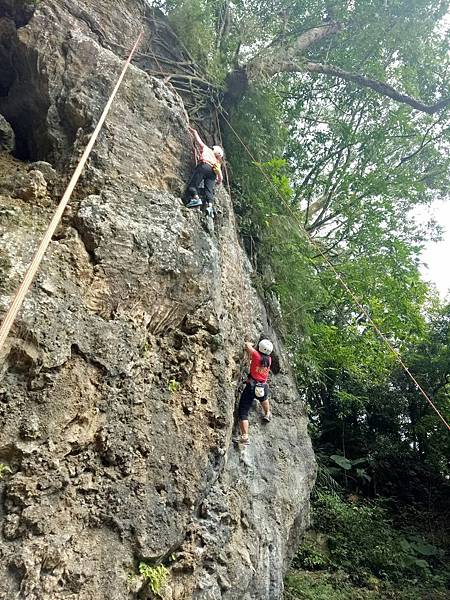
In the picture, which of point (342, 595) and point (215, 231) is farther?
point (342, 595)

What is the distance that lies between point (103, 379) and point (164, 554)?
145 centimetres

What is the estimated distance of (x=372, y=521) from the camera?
925 cm

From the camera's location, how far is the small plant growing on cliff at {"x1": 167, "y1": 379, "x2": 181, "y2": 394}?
4.23 m

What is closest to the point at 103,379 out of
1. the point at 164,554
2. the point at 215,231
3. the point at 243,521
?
the point at 164,554

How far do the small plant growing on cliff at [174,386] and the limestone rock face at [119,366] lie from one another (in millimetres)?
12

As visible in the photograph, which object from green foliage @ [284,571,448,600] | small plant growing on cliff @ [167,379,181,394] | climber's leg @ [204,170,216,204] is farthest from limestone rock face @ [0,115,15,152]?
green foliage @ [284,571,448,600]

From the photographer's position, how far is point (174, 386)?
426cm

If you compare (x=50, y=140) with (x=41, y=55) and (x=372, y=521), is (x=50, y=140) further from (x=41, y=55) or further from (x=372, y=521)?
(x=372, y=521)

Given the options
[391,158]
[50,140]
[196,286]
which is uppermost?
[391,158]

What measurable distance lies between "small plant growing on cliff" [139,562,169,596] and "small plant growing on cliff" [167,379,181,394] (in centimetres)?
143

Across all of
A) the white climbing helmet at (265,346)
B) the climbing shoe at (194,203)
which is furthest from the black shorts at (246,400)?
the climbing shoe at (194,203)

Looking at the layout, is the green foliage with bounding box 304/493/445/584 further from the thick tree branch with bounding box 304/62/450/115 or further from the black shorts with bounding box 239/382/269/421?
the thick tree branch with bounding box 304/62/450/115

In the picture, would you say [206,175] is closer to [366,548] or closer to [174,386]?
[174,386]

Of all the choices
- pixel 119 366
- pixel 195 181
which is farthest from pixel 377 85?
pixel 119 366
